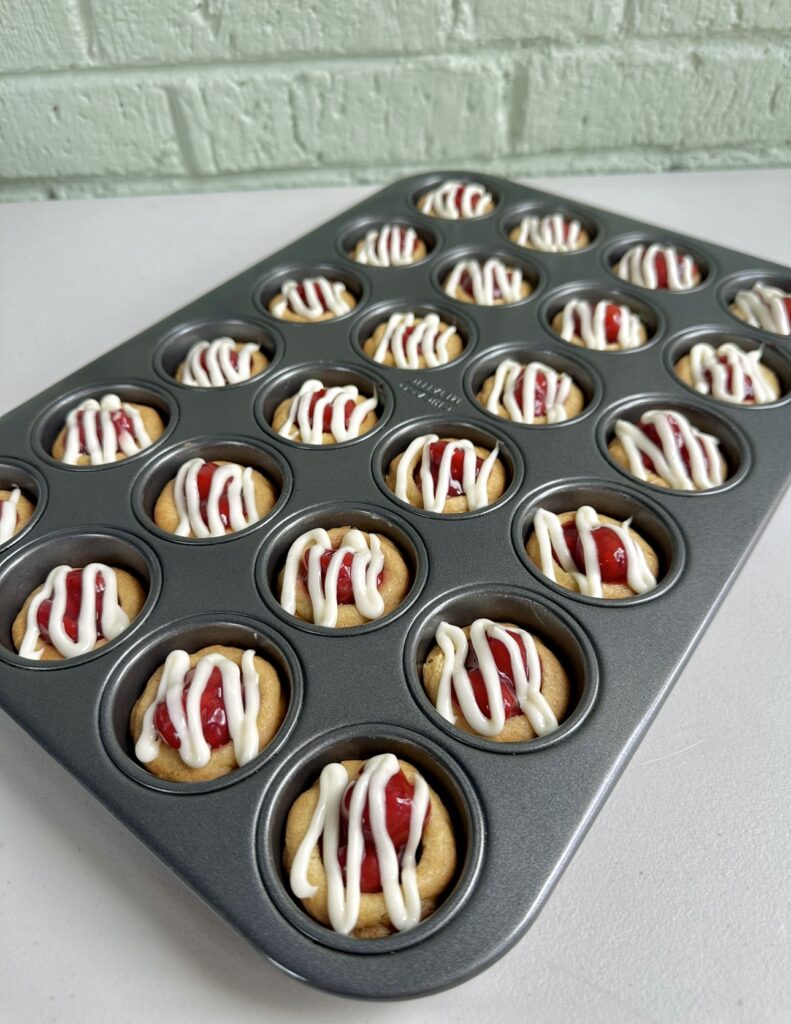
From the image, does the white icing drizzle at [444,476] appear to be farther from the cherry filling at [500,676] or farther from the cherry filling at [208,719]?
the cherry filling at [208,719]

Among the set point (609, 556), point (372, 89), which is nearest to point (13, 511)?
point (609, 556)

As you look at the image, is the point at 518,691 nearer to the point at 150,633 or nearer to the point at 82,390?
the point at 150,633

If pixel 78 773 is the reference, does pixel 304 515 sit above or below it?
above

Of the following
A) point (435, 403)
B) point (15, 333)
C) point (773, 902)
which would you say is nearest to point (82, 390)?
point (15, 333)

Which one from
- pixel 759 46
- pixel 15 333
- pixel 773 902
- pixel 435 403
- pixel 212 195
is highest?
pixel 759 46

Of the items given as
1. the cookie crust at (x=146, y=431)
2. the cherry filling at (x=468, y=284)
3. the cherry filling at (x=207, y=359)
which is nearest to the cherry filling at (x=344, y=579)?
the cookie crust at (x=146, y=431)

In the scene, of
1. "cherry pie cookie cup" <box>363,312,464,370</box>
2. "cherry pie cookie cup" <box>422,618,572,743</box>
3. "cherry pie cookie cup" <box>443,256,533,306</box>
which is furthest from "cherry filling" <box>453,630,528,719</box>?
"cherry pie cookie cup" <box>443,256,533,306</box>
